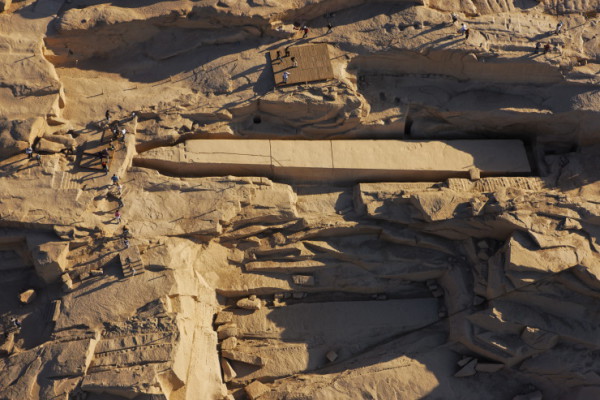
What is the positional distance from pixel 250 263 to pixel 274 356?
2.32m

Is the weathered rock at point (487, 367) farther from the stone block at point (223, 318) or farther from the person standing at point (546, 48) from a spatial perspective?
the person standing at point (546, 48)

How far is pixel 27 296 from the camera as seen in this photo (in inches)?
583

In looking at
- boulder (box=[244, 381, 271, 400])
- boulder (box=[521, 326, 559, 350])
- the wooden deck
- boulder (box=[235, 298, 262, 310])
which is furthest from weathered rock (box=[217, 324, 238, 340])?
boulder (box=[521, 326, 559, 350])

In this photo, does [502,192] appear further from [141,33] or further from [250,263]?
[141,33]

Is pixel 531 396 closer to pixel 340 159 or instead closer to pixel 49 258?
pixel 340 159

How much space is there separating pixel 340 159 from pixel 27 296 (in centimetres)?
807

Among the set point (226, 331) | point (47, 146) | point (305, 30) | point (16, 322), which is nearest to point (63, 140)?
point (47, 146)

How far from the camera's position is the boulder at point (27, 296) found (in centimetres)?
1477

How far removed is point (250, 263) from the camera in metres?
16.1

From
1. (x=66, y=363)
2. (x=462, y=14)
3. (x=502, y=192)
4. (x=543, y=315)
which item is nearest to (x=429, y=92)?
(x=462, y=14)

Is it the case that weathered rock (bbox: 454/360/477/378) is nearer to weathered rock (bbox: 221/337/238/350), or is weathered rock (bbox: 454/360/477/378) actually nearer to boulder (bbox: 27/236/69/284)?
weathered rock (bbox: 221/337/238/350)

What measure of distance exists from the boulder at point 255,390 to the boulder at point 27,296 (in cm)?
531

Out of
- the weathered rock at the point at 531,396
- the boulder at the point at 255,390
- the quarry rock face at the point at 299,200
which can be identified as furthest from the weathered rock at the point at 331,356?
the weathered rock at the point at 531,396

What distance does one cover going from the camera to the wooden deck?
1656 cm
